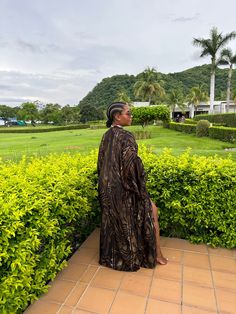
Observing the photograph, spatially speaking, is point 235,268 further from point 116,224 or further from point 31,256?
point 31,256

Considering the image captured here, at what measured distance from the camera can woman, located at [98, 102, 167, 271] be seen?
97.2 inches

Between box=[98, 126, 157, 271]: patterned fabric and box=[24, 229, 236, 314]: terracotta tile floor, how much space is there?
155mm

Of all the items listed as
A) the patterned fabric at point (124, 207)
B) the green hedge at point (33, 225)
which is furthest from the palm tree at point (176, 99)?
the patterned fabric at point (124, 207)

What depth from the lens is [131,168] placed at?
2451 mm

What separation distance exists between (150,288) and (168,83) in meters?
62.2

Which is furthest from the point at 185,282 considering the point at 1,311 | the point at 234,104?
the point at 234,104

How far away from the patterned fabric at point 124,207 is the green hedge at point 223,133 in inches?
542

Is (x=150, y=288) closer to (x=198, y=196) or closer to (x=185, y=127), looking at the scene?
(x=198, y=196)

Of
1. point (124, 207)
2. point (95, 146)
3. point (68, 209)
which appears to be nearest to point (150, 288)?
point (124, 207)

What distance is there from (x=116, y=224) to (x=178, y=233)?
1.20 m

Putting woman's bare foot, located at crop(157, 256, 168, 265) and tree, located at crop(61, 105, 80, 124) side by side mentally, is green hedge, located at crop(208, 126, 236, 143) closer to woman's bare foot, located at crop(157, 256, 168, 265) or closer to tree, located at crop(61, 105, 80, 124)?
woman's bare foot, located at crop(157, 256, 168, 265)

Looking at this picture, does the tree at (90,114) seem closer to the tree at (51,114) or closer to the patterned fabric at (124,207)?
the tree at (51,114)

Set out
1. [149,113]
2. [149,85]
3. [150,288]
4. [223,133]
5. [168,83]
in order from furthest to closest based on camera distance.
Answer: [168,83] → [149,85] → [149,113] → [223,133] → [150,288]

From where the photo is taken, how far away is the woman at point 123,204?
2469mm
